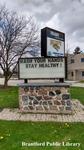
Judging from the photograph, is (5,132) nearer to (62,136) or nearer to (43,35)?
(62,136)

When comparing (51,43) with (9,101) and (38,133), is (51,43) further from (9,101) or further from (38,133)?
(38,133)

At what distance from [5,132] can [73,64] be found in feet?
160

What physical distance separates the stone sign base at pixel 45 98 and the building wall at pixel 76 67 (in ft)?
143

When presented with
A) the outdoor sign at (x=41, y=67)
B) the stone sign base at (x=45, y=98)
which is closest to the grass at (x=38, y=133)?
the stone sign base at (x=45, y=98)

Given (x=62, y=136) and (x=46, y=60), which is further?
(x=46, y=60)

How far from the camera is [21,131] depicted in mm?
6707

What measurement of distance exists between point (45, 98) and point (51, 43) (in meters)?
2.34

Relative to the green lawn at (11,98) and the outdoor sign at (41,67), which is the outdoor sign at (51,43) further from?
the green lawn at (11,98)

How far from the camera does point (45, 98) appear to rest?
30.7ft

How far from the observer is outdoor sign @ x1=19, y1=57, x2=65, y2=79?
9.76 metres

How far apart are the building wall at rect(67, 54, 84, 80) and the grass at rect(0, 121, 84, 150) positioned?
150 feet

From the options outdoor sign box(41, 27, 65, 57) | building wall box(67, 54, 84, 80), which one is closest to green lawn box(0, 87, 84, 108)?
outdoor sign box(41, 27, 65, 57)

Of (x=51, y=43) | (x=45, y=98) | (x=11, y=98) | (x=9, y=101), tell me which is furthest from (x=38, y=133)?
(x=11, y=98)

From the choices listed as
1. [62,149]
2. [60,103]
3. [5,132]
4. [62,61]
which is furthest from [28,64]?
[62,149]
